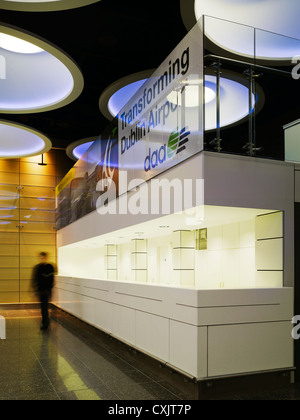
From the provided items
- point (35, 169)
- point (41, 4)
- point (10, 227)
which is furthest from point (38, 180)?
point (41, 4)

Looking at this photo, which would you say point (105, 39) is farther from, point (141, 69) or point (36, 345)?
point (36, 345)

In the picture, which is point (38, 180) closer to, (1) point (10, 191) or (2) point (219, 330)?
(1) point (10, 191)

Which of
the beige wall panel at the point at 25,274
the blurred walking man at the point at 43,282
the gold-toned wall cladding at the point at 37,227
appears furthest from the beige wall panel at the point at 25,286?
the blurred walking man at the point at 43,282

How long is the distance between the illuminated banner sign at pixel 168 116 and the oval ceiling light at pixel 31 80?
167 centimetres

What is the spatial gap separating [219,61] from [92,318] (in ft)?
23.7

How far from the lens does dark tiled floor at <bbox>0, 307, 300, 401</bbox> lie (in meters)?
5.45

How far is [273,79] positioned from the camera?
691cm

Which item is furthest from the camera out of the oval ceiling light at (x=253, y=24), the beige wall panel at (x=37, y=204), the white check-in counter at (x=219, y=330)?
the beige wall panel at (x=37, y=204)

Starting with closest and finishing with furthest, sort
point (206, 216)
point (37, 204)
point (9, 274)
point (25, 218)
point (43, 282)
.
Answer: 1. point (206, 216)
2. point (43, 282)
3. point (9, 274)
4. point (25, 218)
5. point (37, 204)

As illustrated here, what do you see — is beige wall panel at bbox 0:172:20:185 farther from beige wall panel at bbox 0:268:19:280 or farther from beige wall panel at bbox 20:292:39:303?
beige wall panel at bbox 20:292:39:303

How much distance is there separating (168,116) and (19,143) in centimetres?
941

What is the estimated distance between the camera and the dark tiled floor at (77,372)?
215 inches

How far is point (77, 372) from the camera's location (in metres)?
6.60

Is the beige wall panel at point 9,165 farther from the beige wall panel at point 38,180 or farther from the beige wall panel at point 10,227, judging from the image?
the beige wall panel at point 10,227
